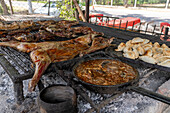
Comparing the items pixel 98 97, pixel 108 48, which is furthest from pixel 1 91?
pixel 108 48

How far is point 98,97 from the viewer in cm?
226

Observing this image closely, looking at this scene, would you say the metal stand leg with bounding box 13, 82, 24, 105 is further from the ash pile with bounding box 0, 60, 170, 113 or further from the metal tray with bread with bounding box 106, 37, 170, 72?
the metal tray with bread with bounding box 106, 37, 170, 72

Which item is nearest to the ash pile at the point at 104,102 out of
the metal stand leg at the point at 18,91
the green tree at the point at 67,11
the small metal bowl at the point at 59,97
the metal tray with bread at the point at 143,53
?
the metal stand leg at the point at 18,91

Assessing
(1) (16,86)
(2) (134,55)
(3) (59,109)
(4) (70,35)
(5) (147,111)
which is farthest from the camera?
(4) (70,35)

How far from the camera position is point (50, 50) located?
108 inches

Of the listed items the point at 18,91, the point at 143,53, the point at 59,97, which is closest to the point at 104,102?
the point at 59,97

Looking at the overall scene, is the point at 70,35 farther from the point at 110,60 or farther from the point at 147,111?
the point at 147,111

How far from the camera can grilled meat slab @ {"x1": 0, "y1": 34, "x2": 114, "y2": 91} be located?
2152 millimetres

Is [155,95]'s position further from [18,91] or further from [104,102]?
[18,91]

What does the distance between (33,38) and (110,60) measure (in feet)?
7.28

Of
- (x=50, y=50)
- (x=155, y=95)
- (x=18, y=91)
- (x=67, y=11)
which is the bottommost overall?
(x=18, y=91)

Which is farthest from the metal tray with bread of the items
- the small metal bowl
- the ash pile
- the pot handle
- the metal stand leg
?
the metal stand leg

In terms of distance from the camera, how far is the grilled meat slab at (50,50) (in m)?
2.15

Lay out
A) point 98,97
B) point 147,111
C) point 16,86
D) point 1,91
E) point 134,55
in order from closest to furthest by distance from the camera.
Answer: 1. point 16,86
2. point 147,111
3. point 98,97
4. point 1,91
5. point 134,55
